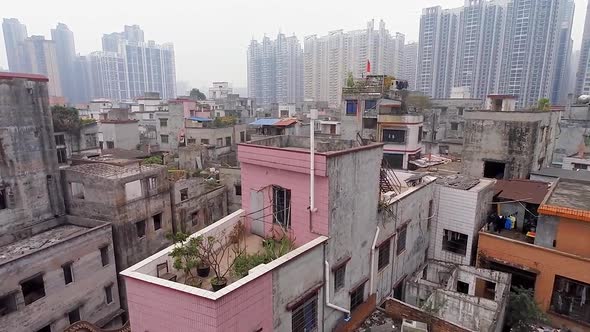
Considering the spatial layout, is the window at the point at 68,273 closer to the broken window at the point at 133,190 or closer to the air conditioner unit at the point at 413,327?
the broken window at the point at 133,190

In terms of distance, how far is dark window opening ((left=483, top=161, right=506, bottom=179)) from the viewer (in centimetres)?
2302

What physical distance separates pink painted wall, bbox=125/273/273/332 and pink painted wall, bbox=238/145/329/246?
244 centimetres

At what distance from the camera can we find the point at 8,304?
513 inches

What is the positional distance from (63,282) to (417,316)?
47.0 feet

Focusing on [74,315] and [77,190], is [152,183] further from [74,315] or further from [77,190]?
[74,315]

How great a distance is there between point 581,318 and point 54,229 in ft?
80.6

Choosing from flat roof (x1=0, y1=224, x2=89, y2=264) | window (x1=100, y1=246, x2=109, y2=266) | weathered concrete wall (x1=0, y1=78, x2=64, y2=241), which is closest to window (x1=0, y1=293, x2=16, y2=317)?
flat roof (x1=0, y1=224, x2=89, y2=264)

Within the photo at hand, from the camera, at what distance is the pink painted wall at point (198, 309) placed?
6918 millimetres

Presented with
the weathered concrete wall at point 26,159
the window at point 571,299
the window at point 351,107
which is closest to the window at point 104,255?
the weathered concrete wall at point 26,159

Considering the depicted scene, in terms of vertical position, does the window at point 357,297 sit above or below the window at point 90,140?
below

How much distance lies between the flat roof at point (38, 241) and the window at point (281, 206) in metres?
10.3

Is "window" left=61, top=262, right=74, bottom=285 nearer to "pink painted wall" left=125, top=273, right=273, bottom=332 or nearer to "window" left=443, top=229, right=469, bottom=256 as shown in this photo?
"pink painted wall" left=125, top=273, right=273, bottom=332

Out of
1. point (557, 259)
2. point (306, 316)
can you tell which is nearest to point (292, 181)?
point (306, 316)

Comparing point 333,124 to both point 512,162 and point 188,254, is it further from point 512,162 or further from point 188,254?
point 188,254
